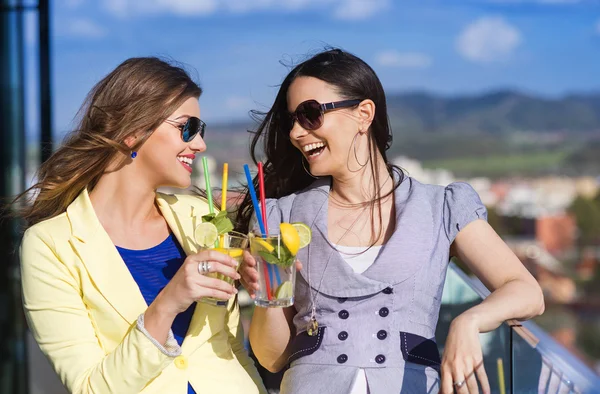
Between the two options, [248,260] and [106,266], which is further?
[106,266]

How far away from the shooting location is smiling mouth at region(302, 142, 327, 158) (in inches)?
89.2

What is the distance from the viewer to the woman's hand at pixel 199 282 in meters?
1.94

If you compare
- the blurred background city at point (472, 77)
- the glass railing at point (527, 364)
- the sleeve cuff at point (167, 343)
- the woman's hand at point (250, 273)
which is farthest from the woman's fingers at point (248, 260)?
the blurred background city at point (472, 77)

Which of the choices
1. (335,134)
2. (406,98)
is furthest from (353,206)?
(406,98)

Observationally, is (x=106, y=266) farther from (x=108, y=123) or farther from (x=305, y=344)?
(x=305, y=344)

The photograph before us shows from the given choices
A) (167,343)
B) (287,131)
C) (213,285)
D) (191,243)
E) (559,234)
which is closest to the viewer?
(213,285)

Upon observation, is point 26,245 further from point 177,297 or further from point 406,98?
point 406,98

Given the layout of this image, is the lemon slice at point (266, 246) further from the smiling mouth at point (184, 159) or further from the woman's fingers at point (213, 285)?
the smiling mouth at point (184, 159)

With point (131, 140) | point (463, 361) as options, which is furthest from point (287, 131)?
point (463, 361)

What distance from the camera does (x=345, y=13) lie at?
100 metres

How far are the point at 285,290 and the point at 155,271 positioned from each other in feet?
1.40

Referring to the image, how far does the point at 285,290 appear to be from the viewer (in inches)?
77.9

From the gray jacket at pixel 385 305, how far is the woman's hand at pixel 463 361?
0.27m

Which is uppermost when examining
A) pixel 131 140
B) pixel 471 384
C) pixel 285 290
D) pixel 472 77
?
pixel 131 140
